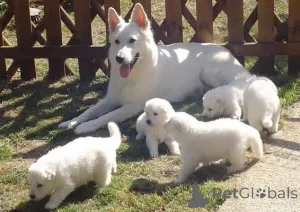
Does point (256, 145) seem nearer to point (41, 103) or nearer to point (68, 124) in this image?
point (68, 124)

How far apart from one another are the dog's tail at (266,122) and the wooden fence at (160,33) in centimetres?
210

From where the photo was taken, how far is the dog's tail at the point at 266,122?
5.20 metres

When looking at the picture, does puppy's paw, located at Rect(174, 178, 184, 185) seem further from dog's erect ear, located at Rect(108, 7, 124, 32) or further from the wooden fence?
the wooden fence

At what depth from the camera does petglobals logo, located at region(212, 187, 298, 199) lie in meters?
Result: 4.29

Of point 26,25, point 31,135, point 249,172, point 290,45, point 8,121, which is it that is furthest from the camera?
point 26,25

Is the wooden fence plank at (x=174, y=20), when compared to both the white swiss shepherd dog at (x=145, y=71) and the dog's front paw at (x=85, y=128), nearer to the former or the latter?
the white swiss shepherd dog at (x=145, y=71)

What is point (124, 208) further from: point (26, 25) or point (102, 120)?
point (26, 25)

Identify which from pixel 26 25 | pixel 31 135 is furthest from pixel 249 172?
pixel 26 25

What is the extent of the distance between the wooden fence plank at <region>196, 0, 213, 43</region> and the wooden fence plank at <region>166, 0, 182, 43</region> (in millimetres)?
226

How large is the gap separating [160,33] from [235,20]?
981 mm

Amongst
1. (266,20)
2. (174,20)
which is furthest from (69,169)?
(266,20)

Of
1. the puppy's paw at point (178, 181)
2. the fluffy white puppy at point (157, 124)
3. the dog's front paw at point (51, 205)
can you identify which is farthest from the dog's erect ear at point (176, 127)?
the dog's front paw at point (51, 205)

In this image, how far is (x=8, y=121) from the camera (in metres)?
6.59

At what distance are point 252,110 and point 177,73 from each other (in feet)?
5.36
